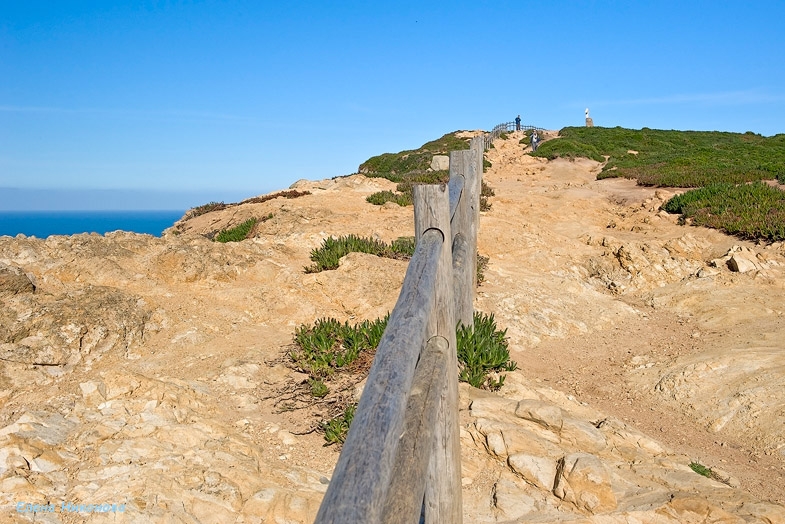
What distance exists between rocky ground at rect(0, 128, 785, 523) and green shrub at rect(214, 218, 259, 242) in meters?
0.71

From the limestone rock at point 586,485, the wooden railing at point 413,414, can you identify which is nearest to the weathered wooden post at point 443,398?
the wooden railing at point 413,414

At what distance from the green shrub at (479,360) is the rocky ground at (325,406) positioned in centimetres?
22

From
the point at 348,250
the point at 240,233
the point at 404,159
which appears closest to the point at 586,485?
the point at 348,250

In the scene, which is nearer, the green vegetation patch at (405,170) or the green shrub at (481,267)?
the green shrub at (481,267)

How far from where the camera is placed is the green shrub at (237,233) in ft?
36.5

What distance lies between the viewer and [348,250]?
8297mm

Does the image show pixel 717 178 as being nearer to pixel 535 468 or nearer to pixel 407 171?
pixel 535 468

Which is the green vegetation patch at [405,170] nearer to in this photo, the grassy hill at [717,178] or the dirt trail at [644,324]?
the dirt trail at [644,324]

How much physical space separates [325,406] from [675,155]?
87.7ft

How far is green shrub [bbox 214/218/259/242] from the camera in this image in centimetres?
1114

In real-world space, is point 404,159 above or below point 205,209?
above

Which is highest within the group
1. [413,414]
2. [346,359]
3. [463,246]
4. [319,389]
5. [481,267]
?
[463,246]

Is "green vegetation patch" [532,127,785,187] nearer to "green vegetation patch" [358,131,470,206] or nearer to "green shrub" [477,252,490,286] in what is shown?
"green vegetation patch" [358,131,470,206]

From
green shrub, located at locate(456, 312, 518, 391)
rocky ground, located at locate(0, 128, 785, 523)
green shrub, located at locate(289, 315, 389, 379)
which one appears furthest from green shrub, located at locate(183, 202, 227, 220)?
green shrub, located at locate(456, 312, 518, 391)
